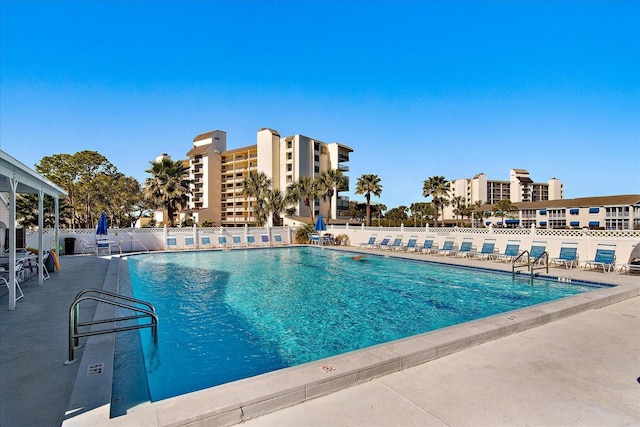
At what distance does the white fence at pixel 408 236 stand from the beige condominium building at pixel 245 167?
907 inches

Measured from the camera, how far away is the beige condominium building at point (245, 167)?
170ft

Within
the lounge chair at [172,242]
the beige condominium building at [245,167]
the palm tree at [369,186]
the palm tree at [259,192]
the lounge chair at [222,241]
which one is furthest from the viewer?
the beige condominium building at [245,167]

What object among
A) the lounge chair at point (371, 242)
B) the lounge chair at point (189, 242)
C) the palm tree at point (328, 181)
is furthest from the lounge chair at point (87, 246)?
the palm tree at point (328, 181)

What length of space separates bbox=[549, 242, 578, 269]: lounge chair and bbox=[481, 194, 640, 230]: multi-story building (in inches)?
1578

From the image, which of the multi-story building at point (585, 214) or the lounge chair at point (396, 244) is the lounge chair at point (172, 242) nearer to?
the lounge chair at point (396, 244)

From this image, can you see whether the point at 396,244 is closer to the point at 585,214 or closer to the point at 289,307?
the point at 289,307

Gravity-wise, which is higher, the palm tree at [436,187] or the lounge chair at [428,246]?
the palm tree at [436,187]

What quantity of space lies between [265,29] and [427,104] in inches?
506

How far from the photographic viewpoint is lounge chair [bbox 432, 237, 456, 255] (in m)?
17.2

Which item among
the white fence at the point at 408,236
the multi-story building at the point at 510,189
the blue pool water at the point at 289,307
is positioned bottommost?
the blue pool water at the point at 289,307

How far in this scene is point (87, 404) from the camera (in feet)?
9.78

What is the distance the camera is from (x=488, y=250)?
15594 mm

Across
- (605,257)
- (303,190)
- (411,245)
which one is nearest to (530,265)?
(605,257)

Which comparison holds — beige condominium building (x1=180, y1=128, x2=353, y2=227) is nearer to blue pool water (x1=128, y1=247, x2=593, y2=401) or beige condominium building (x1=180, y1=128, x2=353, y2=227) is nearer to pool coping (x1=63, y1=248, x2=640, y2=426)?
blue pool water (x1=128, y1=247, x2=593, y2=401)
